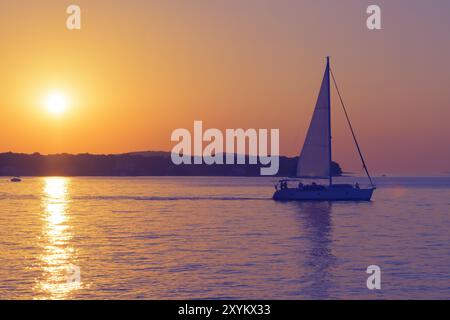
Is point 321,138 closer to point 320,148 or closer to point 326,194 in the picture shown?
point 320,148

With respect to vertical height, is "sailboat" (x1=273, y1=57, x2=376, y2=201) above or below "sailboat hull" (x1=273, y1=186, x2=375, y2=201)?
above

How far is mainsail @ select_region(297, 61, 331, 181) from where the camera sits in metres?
69.8

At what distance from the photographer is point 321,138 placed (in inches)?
2751

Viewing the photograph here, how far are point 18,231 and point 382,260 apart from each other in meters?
27.6

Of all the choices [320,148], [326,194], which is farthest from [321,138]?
[326,194]

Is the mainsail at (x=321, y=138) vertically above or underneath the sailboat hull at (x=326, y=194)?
above

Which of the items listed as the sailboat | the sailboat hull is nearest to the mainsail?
the sailboat

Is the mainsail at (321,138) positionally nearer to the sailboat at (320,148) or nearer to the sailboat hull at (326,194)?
the sailboat at (320,148)

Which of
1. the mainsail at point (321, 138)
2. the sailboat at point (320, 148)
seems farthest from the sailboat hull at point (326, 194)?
the mainsail at point (321, 138)

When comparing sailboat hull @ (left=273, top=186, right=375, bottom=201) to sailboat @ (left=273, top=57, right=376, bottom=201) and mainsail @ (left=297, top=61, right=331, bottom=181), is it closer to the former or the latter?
Answer: sailboat @ (left=273, top=57, right=376, bottom=201)

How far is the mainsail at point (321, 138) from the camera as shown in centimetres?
6975

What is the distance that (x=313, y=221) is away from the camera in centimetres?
5431
